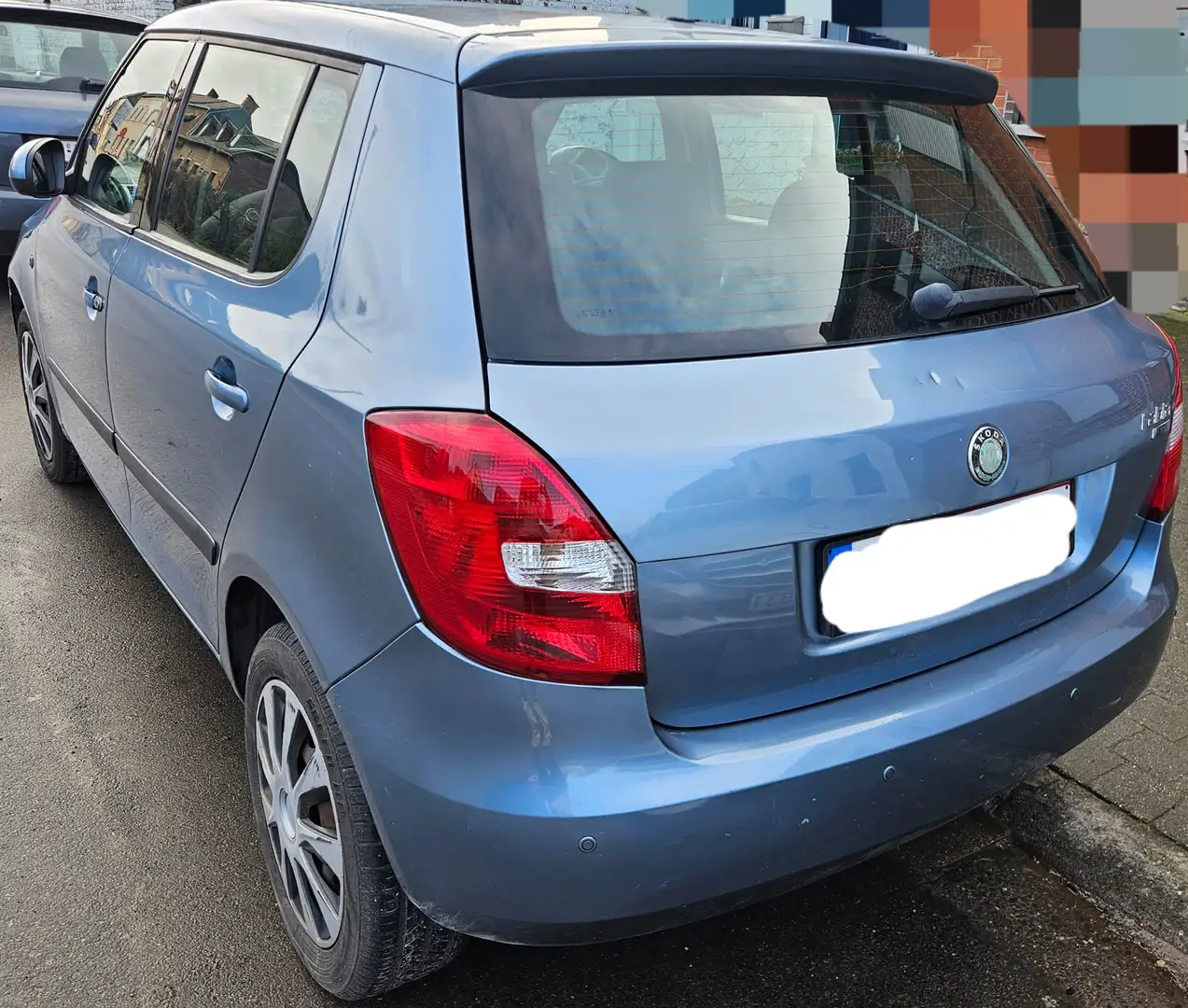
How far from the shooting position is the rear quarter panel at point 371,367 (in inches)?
69.6

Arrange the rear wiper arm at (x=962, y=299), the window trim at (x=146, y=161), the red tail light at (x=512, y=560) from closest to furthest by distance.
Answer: the red tail light at (x=512, y=560)
the rear wiper arm at (x=962, y=299)
the window trim at (x=146, y=161)

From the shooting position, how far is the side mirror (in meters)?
3.90

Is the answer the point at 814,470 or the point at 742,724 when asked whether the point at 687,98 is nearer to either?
the point at 814,470

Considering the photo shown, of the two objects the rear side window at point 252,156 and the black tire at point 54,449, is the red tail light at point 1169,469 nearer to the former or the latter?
the rear side window at point 252,156

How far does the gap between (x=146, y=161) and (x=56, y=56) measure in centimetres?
555

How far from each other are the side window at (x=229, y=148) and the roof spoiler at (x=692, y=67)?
24.8 inches

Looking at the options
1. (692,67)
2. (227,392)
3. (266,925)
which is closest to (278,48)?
(227,392)

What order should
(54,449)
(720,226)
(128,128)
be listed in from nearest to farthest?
(720,226) < (128,128) < (54,449)

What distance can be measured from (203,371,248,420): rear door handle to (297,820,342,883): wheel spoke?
79 centimetres

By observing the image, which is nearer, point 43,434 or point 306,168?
point 306,168

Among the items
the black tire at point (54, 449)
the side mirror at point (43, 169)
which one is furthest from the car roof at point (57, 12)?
the side mirror at point (43, 169)

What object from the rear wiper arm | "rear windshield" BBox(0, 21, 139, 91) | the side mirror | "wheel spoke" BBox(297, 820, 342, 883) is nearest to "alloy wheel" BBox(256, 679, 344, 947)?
"wheel spoke" BBox(297, 820, 342, 883)

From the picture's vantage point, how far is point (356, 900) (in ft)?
6.64

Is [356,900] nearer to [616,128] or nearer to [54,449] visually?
[616,128]
